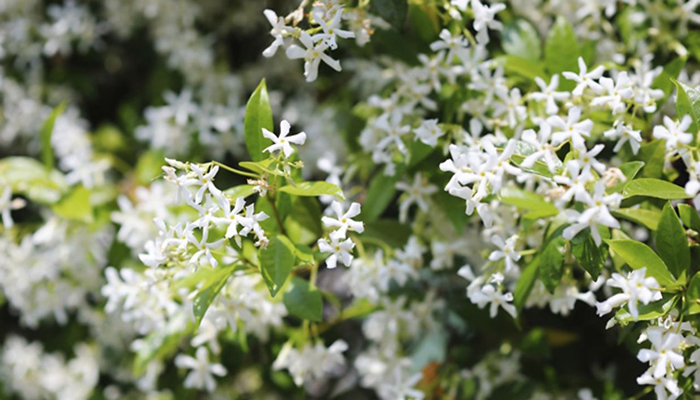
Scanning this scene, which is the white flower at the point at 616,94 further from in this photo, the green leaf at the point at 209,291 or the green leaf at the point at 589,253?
the green leaf at the point at 209,291

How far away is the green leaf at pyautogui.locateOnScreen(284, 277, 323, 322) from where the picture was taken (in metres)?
1.15

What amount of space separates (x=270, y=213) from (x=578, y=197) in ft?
1.65

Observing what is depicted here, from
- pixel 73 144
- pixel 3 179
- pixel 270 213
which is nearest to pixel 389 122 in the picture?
pixel 270 213

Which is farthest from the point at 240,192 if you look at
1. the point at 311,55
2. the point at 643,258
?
the point at 643,258

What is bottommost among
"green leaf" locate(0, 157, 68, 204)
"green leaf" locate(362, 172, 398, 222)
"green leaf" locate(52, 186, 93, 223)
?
"green leaf" locate(52, 186, 93, 223)

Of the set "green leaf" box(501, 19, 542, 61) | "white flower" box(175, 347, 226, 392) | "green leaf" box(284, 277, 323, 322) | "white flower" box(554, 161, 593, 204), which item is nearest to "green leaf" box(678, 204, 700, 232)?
"white flower" box(554, 161, 593, 204)

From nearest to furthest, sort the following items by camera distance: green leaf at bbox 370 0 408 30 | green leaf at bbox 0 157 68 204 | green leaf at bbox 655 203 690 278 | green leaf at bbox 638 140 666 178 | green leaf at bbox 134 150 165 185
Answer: green leaf at bbox 655 203 690 278, green leaf at bbox 638 140 666 178, green leaf at bbox 370 0 408 30, green leaf at bbox 0 157 68 204, green leaf at bbox 134 150 165 185

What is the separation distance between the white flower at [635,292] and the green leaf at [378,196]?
0.51 meters

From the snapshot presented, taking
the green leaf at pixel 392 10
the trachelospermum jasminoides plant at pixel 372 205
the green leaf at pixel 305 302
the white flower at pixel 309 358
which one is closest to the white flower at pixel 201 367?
the trachelospermum jasminoides plant at pixel 372 205

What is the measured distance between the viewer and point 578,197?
0.84 metres

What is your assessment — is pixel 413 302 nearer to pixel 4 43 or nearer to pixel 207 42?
pixel 207 42

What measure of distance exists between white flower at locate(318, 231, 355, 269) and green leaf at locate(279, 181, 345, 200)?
69 millimetres

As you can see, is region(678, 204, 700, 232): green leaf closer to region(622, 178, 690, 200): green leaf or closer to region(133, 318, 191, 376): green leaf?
region(622, 178, 690, 200): green leaf

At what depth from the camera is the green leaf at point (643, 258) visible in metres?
0.92
